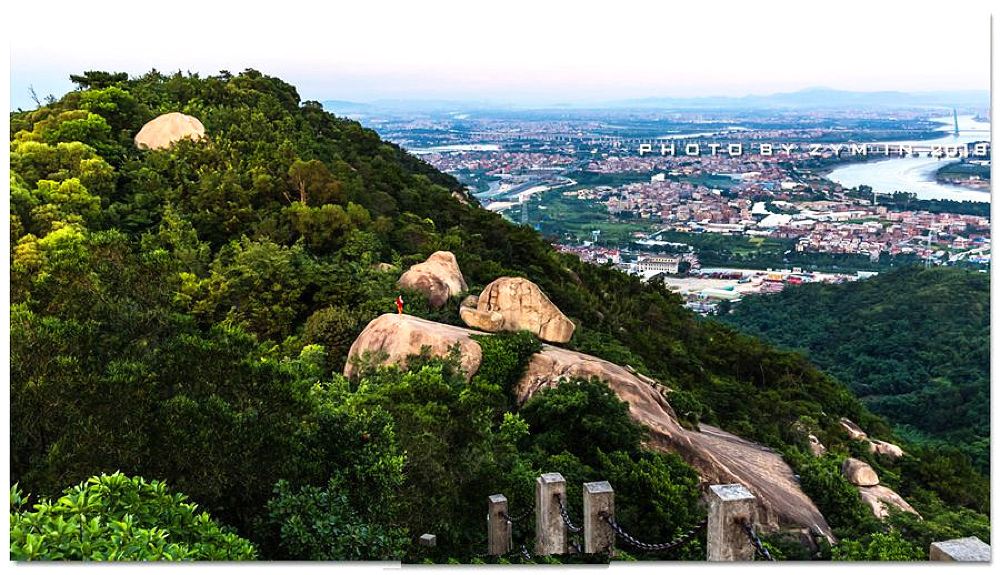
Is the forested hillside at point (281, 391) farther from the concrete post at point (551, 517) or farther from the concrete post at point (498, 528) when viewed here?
the concrete post at point (551, 517)

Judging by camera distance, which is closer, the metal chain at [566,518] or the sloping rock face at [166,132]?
the metal chain at [566,518]

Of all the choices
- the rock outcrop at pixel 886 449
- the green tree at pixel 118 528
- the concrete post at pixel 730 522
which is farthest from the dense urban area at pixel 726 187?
the green tree at pixel 118 528

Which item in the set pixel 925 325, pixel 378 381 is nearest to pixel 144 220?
pixel 378 381

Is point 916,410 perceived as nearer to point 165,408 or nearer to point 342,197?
point 342,197

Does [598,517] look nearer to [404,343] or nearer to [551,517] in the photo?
[551,517]

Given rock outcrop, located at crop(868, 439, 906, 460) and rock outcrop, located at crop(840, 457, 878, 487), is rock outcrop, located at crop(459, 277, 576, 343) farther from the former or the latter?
rock outcrop, located at crop(868, 439, 906, 460)

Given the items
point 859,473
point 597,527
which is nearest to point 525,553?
point 597,527

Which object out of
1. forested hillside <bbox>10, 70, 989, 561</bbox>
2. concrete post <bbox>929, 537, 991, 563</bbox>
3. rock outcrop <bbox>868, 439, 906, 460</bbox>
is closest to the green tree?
forested hillside <bbox>10, 70, 989, 561</bbox>
